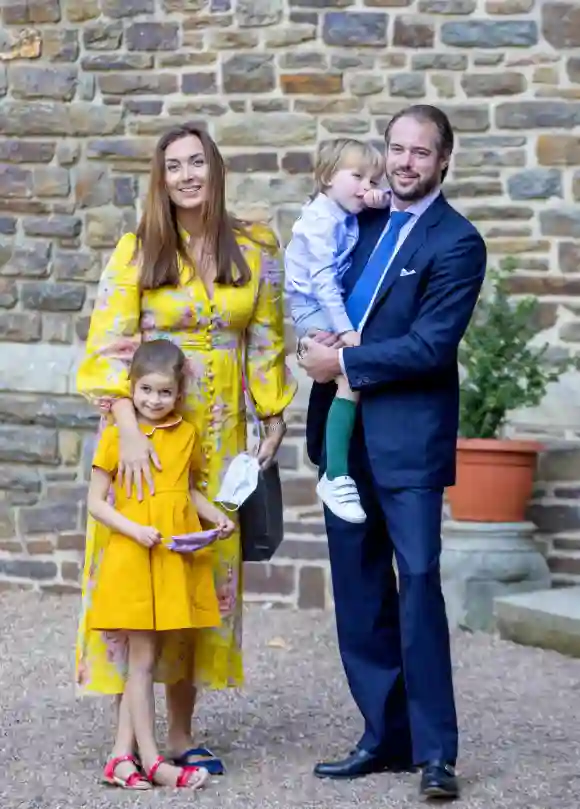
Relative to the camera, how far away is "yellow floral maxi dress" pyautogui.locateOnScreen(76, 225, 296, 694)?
453 cm

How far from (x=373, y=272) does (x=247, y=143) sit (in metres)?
3.45

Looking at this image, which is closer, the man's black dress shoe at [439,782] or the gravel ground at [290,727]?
the man's black dress shoe at [439,782]

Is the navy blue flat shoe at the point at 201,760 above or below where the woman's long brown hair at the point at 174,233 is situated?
below

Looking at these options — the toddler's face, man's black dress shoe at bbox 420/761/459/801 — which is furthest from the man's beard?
man's black dress shoe at bbox 420/761/459/801

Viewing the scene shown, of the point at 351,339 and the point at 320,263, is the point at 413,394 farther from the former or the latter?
the point at 320,263

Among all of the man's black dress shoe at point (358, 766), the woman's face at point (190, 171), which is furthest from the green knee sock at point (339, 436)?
the man's black dress shoe at point (358, 766)

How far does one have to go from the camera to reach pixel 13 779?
15.1 ft

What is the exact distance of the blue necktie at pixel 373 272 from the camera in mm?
4473

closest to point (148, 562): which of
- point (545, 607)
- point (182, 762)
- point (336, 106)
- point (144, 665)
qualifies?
point (144, 665)

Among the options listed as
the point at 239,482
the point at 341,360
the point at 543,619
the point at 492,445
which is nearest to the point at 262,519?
the point at 239,482

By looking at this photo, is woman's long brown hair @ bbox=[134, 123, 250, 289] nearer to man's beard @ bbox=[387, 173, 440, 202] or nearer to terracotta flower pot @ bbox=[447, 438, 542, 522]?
man's beard @ bbox=[387, 173, 440, 202]

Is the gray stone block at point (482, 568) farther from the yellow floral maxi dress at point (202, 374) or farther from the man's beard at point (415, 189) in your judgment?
the man's beard at point (415, 189)

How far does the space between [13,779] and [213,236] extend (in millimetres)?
1602

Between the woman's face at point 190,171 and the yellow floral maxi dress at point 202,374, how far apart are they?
199mm
